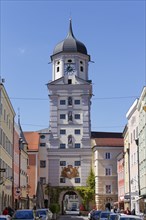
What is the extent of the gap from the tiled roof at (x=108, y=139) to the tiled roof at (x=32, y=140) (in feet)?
36.4

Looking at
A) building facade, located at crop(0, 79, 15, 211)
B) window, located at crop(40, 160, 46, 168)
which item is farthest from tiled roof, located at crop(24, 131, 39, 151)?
building facade, located at crop(0, 79, 15, 211)

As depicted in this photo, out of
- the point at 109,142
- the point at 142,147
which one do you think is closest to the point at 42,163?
the point at 109,142

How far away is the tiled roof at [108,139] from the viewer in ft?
287

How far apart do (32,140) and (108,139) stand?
14543 mm

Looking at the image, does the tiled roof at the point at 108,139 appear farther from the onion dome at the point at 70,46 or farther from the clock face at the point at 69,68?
the onion dome at the point at 70,46

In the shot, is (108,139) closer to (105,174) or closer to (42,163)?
(105,174)

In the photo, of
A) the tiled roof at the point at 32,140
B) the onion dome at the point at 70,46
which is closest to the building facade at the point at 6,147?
the tiled roof at the point at 32,140

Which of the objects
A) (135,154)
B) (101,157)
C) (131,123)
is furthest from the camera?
(101,157)

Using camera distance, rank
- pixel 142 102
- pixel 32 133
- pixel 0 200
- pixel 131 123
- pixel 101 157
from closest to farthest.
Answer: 1. pixel 0 200
2. pixel 142 102
3. pixel 131 123
4. pixel 101 157
5. pixel 32 133

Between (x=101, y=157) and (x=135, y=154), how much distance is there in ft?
94.4

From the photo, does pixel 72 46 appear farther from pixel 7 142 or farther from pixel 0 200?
pixel 0 200

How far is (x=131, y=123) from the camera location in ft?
201

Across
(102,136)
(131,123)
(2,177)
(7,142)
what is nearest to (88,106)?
(102,136)

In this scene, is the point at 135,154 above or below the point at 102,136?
below
